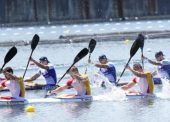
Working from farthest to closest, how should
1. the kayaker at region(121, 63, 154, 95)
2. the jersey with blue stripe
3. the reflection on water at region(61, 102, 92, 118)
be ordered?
1. the jersey with blue stripe
2. the kayaker at region(121, 63, 154, 95)
3. the reflection on water at region(61, 102, 92, 118)

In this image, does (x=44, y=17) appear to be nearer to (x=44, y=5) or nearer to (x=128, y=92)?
(x=44, y=5)

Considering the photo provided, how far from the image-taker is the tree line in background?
6019 cm

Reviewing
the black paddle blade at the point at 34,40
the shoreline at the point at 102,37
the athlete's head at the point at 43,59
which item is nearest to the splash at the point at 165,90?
the athlete's head at the point at 43,59

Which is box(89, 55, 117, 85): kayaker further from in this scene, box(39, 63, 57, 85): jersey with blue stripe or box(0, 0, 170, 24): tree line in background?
box(0, 0, 170, 24): tree line in background

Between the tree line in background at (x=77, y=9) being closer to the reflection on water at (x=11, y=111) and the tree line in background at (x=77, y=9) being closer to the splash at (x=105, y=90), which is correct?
the splash at (x=105, y=90)

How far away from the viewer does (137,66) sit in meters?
22.2

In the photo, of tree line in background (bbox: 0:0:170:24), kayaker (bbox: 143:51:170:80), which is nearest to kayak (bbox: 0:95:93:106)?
kayaker (bbox: 143:51:170:80)

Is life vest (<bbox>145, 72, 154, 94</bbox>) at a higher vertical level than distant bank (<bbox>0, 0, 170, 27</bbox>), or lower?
lower

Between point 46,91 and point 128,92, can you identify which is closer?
point 128,92

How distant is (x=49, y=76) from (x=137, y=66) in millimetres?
3869

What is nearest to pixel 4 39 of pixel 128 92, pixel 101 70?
pixel 101 70

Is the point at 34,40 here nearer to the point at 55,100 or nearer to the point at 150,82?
the point at 55,100

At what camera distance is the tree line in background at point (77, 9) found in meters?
60.2

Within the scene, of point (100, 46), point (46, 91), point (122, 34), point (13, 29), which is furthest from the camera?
point (13, 29)
